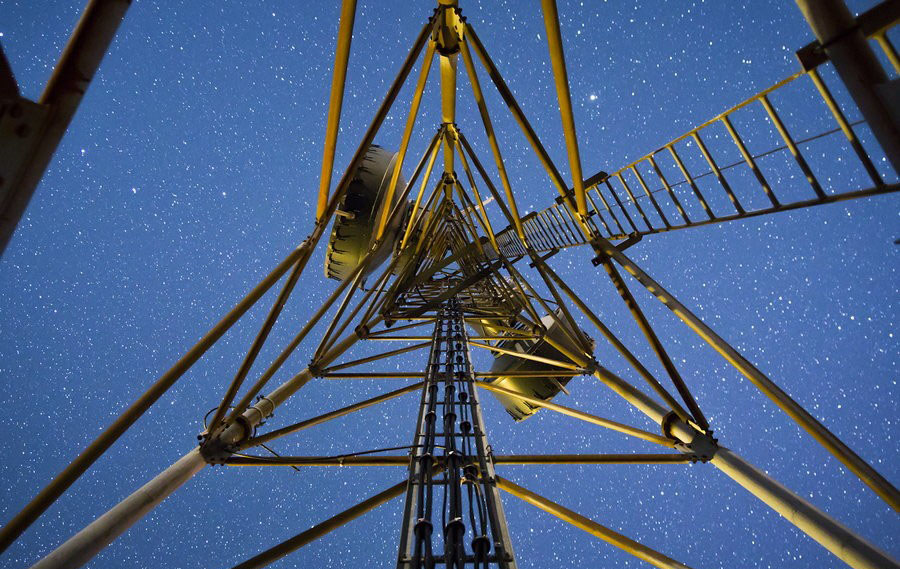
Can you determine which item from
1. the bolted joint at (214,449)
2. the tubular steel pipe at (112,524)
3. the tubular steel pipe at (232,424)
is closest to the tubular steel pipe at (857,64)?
the tubular steel pipe at (232,424)

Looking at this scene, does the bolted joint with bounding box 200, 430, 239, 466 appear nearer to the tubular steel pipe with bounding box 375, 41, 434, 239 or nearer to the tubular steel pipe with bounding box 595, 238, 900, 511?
the tubular steel pipe with bounding box 375, 41, 434, 239

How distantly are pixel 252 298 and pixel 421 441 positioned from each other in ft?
7.52

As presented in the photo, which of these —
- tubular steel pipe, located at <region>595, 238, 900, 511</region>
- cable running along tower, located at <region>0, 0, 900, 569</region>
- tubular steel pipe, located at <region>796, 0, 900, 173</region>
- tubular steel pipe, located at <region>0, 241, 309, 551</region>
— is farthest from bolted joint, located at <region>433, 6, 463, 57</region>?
tubular steel pipe, located at <region>595, 238, 900, 511</region>

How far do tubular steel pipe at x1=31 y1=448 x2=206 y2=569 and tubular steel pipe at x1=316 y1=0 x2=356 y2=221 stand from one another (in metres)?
2.82

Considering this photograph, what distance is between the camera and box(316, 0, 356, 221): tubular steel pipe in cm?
388

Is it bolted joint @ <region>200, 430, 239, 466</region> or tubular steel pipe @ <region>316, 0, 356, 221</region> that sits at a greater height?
tubular steel pipe @ <region>316, 0, 356, 221</region>

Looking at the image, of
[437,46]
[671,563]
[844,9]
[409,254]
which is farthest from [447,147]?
[671,563]

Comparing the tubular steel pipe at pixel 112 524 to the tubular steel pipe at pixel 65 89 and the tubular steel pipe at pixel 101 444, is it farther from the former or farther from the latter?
the tubular steel pipe at pixel 65 89

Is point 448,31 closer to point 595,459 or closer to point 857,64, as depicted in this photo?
point 857,64

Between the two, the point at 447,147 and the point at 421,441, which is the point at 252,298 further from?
the point at 447,147

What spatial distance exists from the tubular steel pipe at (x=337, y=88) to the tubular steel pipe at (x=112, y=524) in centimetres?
282

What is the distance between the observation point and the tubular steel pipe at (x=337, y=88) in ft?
12.7

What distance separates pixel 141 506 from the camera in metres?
3.16

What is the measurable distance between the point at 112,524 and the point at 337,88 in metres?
4.11
